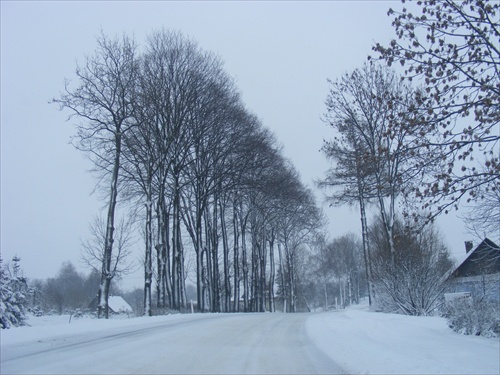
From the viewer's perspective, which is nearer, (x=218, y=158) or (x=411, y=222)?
(x=411, y=222)

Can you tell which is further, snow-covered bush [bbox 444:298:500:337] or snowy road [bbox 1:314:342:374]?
snow-covered bush [bbox 444:298:500:337]

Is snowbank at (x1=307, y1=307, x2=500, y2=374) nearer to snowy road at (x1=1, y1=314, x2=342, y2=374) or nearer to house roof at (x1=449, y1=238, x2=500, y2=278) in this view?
snowy road at (x1=1, y1=314, x2=342, y2=374)

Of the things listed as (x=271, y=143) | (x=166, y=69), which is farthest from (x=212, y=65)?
(x=271, y=143)

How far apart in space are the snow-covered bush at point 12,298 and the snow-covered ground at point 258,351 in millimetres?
2352

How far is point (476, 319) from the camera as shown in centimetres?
1066

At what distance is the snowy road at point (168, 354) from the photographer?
310 inches

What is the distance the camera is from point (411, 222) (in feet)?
32.2

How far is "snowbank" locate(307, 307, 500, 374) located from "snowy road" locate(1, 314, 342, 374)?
47 centimetres

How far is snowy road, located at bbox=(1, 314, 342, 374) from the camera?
25.8 feet

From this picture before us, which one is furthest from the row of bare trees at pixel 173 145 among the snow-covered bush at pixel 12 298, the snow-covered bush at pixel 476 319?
the snow-covered bush at pixel 476 319

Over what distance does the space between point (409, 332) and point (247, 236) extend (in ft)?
146

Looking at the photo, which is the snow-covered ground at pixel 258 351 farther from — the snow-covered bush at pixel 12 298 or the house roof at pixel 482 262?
the house roof at pixel 482 262

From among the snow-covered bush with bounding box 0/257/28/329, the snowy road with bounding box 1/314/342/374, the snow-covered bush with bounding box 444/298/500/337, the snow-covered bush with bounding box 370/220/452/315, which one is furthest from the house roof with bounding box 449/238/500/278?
the snow-covered bush with bounding box 0/257/28/329

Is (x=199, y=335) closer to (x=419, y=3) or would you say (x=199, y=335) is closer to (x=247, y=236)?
(x=419, y=3)
